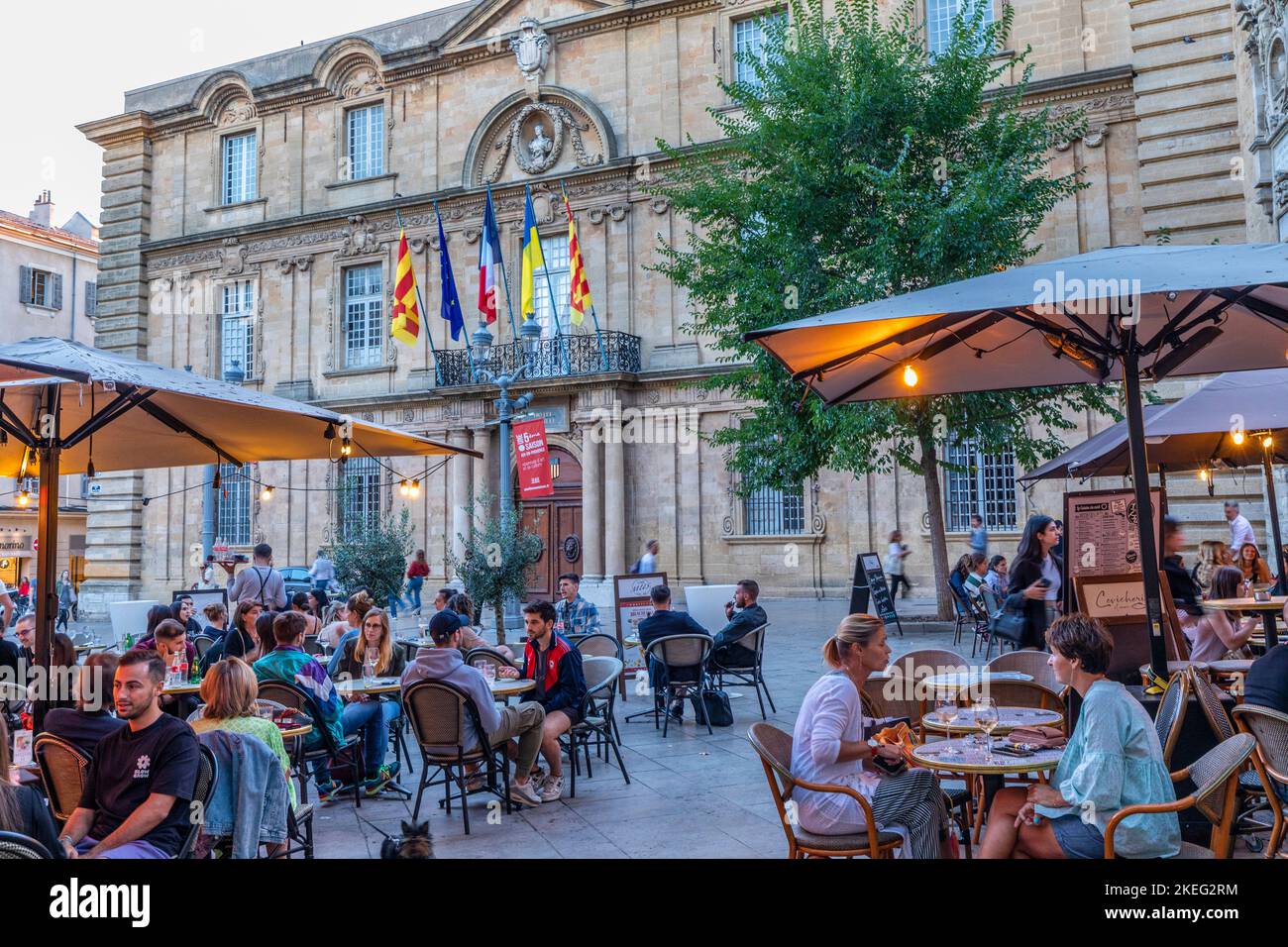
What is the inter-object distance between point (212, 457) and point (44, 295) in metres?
36.4

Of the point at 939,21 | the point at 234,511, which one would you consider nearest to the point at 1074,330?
the point at 939,21

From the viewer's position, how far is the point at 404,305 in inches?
838

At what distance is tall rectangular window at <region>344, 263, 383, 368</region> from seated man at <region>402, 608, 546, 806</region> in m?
20.4

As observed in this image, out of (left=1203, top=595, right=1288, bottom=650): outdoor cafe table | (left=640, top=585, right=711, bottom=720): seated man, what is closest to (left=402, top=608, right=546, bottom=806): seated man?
(left=640, top=585, right=711, bottom=720): seated man

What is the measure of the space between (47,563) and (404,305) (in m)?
15.8

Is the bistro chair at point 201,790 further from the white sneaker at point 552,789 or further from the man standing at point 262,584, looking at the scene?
the man standing at point 262,584

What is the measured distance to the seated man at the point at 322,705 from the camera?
22.5 ft

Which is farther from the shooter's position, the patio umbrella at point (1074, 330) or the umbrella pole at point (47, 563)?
the umbrella pole at point (47, 563)

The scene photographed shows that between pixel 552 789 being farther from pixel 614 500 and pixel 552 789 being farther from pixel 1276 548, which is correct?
pixel 614 500

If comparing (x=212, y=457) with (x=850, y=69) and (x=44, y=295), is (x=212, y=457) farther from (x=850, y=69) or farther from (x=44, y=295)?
(x=44, y=295)

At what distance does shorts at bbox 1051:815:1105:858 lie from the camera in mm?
3852

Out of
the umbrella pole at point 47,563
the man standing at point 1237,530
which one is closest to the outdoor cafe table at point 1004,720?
the umbrella pole at point 47,563

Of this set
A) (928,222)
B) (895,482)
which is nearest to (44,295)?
(895,482)

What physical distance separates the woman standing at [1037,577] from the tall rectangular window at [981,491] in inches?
479
